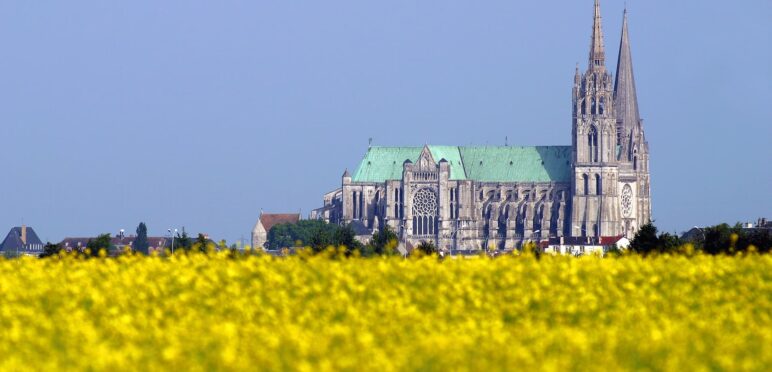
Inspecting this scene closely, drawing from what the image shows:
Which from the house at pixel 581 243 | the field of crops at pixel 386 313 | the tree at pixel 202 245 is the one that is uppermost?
the house at pixel 581 243

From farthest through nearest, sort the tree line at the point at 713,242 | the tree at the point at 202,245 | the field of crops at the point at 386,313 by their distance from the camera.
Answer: the tree line at the point at 713,242
the tree at the point at 202,245
the field of crops at the point at 386,313

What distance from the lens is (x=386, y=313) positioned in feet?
101

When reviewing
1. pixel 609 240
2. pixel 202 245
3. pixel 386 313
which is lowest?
pixel 386 313

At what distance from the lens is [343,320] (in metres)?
30.9

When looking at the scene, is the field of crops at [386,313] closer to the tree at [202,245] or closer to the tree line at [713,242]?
the tree at [202,245]

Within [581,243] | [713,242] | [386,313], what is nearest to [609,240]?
[581,243]

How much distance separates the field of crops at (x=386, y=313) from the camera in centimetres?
2447

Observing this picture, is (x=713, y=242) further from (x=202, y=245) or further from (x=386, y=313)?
(x=386, y=313)

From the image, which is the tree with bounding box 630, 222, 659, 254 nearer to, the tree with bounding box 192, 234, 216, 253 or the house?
the tree with bounding box 192, 234, 216, 253

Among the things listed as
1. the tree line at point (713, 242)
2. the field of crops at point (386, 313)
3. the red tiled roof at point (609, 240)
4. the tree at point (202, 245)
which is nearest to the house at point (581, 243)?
the red tiled roof at point (609, 240)

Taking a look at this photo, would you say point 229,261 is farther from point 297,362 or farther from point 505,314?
point 297,362

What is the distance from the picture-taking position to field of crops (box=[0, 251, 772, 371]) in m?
24.5

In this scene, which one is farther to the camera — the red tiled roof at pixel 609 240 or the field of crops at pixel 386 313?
the red tiled roof at pixel 609 240

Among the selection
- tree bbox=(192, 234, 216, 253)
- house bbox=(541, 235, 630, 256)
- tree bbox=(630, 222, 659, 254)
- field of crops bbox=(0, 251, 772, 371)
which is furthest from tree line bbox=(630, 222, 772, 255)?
house bbox=(541, 235, 630, 256)
